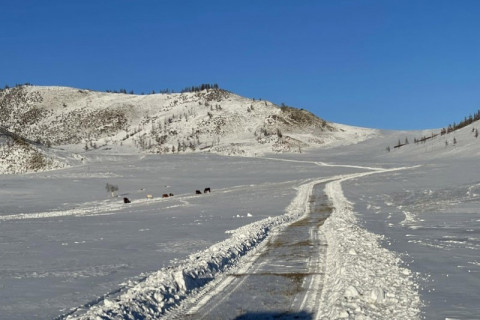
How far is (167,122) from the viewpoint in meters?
152

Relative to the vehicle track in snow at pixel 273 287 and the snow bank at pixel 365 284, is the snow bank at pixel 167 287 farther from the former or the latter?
the snow bank at pixel 365 284

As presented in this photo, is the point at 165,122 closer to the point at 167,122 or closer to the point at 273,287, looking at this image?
the point at 167,122

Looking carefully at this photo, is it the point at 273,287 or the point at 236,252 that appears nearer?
the point at 273,287

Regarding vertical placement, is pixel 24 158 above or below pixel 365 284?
above

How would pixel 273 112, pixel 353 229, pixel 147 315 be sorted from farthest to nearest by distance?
1. pixel 273 112
2. pixel 353 229
3. pixel 147 315

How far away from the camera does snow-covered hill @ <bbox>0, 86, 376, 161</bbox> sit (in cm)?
13200

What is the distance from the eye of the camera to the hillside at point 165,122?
131375mm

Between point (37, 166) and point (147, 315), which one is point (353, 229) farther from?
point (37, 166)

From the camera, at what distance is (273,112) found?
528 feet

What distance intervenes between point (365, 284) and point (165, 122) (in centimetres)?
14539

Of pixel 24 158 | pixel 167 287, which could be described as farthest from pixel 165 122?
pixel 167 287

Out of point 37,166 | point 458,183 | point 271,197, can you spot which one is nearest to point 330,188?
point 271,197

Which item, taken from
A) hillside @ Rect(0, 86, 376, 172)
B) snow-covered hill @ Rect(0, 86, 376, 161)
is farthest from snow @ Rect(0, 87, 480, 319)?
snow-covered hill @ Rect(0, 86, 376, 161)

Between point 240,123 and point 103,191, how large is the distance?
104 m
